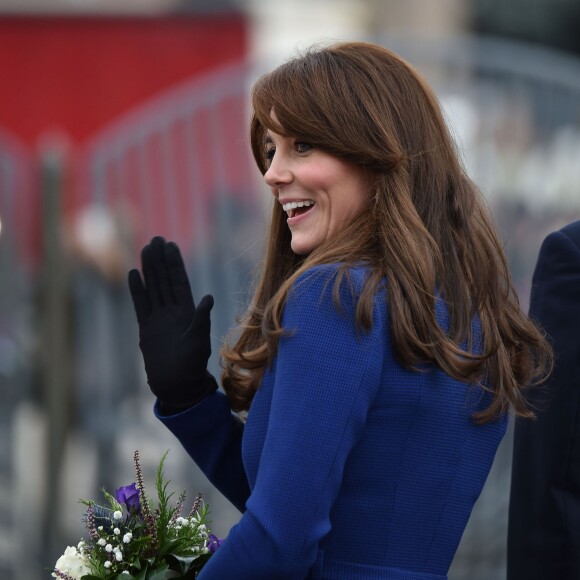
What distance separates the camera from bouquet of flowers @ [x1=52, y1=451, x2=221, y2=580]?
6.88ft

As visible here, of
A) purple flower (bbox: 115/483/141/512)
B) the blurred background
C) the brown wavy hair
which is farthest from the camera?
the blurred background

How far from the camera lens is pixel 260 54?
29.7 feet

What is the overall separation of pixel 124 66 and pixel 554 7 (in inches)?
171

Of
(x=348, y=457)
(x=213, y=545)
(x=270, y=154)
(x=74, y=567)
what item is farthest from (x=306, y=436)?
(x=270, y=154)

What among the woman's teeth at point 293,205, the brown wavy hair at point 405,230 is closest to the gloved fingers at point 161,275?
the brown wavy hair at point 405,230

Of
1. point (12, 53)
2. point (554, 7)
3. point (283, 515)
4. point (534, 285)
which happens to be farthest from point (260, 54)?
point (283, 515)

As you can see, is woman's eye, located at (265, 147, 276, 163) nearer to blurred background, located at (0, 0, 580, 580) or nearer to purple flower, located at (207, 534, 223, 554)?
purple flower, located at (207, 534, 223, 554)

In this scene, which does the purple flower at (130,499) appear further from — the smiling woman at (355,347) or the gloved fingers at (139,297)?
the gloved fingers at (139,297)

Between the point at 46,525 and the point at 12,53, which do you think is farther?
the point at 12,53

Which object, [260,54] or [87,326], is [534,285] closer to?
[87,326]

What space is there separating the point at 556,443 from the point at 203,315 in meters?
0.73

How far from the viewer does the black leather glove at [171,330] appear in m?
2.30

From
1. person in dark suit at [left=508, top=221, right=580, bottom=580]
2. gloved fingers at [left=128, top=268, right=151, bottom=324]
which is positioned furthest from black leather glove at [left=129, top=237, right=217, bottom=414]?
person in dark suit at [left=508, top=221, right=580, bottom=580]

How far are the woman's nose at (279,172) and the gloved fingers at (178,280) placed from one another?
0.26m
